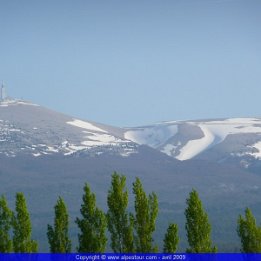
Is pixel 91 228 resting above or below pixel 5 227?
below

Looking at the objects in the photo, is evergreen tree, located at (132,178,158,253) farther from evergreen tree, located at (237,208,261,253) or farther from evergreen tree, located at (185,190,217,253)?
evergreen tree, located at (237,208,261,253)

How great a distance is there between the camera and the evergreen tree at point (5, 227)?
119625mm

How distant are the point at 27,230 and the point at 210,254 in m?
24.7

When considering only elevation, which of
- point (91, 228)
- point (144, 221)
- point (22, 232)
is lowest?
point (22, 232)

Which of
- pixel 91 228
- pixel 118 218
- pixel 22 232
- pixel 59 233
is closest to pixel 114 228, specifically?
pixel 118 218

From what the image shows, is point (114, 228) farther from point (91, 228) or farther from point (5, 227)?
point (5, 227)

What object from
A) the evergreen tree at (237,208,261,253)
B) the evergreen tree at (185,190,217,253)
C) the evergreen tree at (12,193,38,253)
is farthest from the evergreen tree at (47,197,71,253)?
the evergreen tree at (237,208,261,253)

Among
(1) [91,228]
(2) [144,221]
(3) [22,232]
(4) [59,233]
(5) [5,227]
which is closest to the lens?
(3) [22,232]

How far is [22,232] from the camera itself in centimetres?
11856

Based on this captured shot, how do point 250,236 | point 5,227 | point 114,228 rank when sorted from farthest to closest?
point 250,236, point 114,228, point 5,227

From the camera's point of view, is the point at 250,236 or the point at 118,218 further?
the point at 250,236

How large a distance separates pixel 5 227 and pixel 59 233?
24.3 feet

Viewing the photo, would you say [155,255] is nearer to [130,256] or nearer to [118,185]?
[130,256]

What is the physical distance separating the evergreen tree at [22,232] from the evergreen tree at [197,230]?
2127 centimetres
